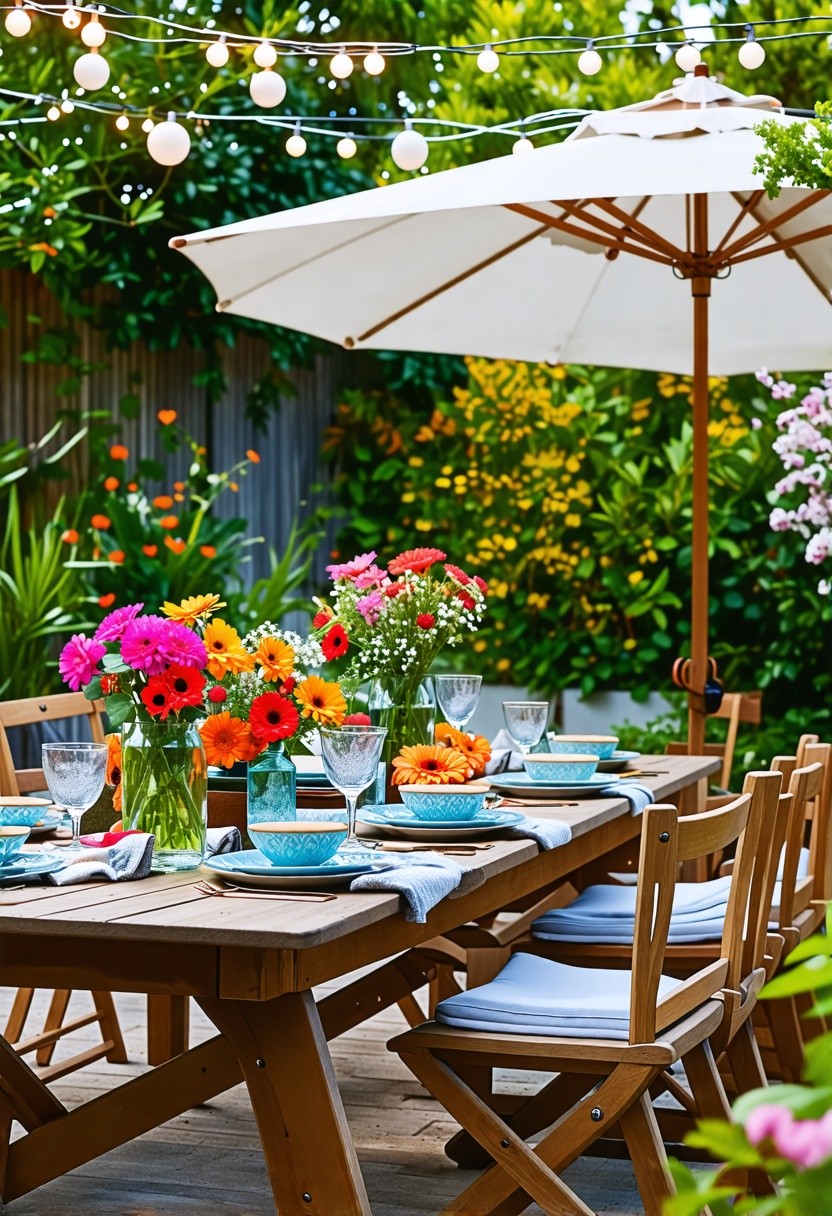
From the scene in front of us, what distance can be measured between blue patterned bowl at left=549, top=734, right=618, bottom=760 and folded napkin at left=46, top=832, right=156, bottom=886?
1527 millimetres

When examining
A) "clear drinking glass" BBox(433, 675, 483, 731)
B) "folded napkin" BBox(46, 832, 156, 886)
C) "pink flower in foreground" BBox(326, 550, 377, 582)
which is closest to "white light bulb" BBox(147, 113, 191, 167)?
"pink flower in foreground" BBox(326, 550, 377, 582)

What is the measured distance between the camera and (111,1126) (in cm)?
225

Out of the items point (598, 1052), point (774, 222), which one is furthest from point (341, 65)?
point (598, 1052)

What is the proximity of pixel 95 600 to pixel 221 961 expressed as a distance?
4.16 m

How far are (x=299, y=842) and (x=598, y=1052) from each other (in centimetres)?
53

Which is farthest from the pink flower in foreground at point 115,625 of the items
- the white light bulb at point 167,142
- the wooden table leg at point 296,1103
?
the white light bulb at point 167,142

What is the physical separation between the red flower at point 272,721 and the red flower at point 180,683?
181 mm

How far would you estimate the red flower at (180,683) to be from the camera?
7.59ft

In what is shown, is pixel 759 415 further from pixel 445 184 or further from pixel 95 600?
pixel 445 184

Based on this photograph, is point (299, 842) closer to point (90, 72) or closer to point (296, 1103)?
point (296, 1103)

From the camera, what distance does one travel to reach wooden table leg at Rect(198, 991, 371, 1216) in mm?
1927

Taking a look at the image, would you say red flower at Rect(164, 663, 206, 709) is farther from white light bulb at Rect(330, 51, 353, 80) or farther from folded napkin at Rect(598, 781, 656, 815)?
white light bulb at Rect(330, 51, 353, 80)

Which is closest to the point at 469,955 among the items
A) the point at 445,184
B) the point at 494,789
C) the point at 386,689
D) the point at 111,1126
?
Result: the point at 494,789

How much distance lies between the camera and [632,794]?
3205 mm
